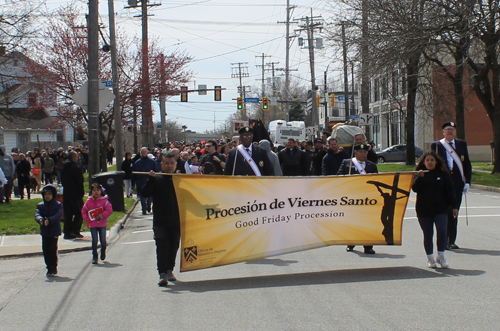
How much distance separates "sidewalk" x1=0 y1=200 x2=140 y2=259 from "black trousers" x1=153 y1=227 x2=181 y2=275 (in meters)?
4.51

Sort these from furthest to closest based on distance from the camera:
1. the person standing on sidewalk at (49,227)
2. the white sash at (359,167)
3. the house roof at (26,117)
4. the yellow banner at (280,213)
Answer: the house roof at (26,117)
the white sash at (359,167)
the person standing on sidewalk at (49,227)
the yellow banner at (280,213)

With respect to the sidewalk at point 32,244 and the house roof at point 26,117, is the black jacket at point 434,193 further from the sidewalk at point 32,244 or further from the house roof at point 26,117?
the house roof at point 26,117

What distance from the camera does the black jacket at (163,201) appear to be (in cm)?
776

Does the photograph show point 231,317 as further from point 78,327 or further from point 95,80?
point 95,80

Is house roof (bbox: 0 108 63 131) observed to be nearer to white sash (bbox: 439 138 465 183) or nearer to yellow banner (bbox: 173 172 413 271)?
yellow banner (bbox: 173 172 413 271)

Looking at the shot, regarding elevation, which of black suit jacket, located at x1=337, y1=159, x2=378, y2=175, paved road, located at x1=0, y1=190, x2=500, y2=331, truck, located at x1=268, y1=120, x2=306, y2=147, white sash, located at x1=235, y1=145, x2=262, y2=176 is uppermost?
truck, located at x1=268, y1=120, x2=306, y2=147

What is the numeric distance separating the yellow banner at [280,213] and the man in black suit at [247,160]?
1637 mm

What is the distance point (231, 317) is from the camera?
19.9ft

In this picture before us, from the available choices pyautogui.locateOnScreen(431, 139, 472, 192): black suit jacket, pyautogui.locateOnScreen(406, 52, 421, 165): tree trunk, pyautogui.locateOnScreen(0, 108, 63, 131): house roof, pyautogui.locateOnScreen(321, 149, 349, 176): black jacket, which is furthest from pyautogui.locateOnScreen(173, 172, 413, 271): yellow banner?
pyautogui.locateOnScreen(406, 52, 421, 165): tree trunk

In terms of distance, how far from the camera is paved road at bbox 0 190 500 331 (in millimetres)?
5891

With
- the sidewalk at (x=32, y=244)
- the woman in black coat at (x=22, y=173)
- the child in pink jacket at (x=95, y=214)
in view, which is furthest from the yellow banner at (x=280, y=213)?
the woman in black coat at (x=22, y=173)

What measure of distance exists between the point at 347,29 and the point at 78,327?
2268 centimetres

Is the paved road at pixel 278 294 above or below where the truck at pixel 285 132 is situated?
below

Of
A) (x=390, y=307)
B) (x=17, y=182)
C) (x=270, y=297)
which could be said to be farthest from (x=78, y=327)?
(x=17, y=182)
